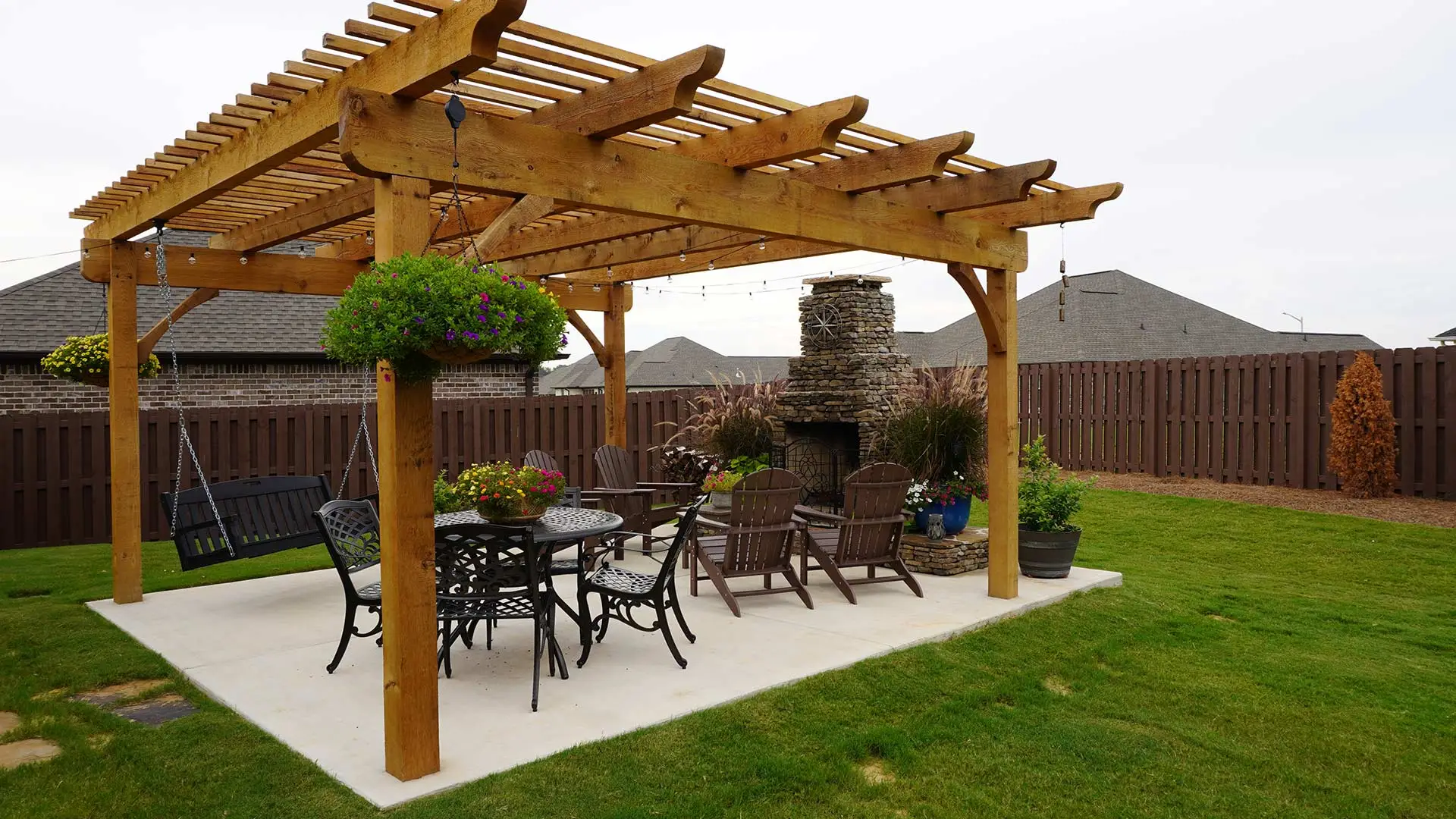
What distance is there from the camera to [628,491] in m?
7.43

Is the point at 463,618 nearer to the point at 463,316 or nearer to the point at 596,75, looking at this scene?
the point at 463,316

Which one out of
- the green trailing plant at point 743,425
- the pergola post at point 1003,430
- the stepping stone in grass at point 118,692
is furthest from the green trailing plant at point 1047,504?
the stepping stone in grass at point 118,692

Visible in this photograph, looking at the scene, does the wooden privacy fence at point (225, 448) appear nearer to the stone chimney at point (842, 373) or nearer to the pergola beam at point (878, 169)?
the stone chimney at point (842, 373)

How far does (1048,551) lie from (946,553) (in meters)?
0.72

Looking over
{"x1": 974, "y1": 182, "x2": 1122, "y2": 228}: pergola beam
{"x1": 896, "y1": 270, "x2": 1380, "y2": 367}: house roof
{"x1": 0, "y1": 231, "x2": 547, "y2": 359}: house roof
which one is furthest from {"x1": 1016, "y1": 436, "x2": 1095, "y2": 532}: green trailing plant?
{"x1": 896, "y1": 270, "x2": 1380, "y2": 367}: house roof

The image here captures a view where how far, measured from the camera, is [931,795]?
3439 millimetres

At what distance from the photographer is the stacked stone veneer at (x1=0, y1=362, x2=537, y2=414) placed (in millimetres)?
12141

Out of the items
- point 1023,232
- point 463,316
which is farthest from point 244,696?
point 1023,232

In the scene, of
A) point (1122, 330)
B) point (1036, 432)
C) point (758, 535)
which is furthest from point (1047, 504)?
point (1122, 330)

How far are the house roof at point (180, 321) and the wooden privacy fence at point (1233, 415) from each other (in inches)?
413

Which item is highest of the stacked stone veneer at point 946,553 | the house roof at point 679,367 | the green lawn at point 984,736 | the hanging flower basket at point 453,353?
the house roof at point 679,367

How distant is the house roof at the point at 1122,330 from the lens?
19.5 m

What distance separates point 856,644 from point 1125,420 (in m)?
9.55

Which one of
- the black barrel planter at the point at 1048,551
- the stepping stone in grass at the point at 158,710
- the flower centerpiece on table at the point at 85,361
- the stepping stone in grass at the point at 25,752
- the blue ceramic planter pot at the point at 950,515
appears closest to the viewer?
the stepping stone in grass at the point at 25,752
